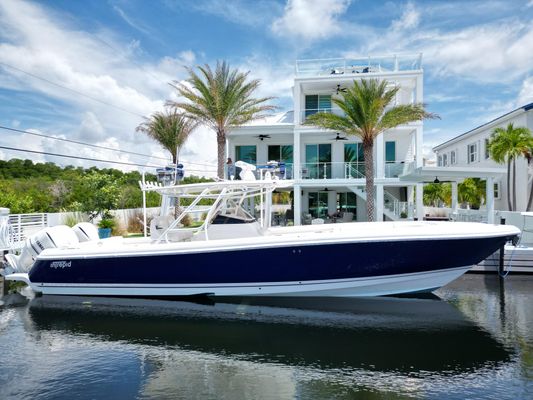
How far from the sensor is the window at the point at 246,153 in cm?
2277

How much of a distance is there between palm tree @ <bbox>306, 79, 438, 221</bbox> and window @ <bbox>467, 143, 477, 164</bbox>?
37.0 ft

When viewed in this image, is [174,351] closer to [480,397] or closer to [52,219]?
[480,397]

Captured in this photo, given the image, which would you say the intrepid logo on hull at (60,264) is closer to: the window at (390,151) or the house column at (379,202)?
the house column at (379,202)

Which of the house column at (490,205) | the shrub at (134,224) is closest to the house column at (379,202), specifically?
the house column at (490,205)

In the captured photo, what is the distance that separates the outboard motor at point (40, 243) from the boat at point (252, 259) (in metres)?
0.03

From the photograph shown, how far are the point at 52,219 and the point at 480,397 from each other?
16.0 m

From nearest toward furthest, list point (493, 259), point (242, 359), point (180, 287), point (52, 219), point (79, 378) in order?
point (79, 378)
point (242, 359)
point (180, 287)
point (493, 259)
point (52, 219)

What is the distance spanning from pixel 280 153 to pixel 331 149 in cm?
291

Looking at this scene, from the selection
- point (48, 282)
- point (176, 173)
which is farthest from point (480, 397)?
point (48, 282)

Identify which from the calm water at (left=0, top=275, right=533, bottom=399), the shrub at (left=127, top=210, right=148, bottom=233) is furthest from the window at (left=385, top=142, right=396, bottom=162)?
the calm water at (left=0, top=275, right=533, bottom=399)

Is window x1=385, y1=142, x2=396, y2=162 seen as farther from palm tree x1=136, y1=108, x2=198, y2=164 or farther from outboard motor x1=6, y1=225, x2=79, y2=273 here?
outboard motor x1=6, y1=225, x2=79, y2=273

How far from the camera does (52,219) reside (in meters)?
16.0

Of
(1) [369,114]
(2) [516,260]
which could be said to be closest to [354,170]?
(1) [369,114]

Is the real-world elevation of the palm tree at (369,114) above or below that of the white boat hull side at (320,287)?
above
